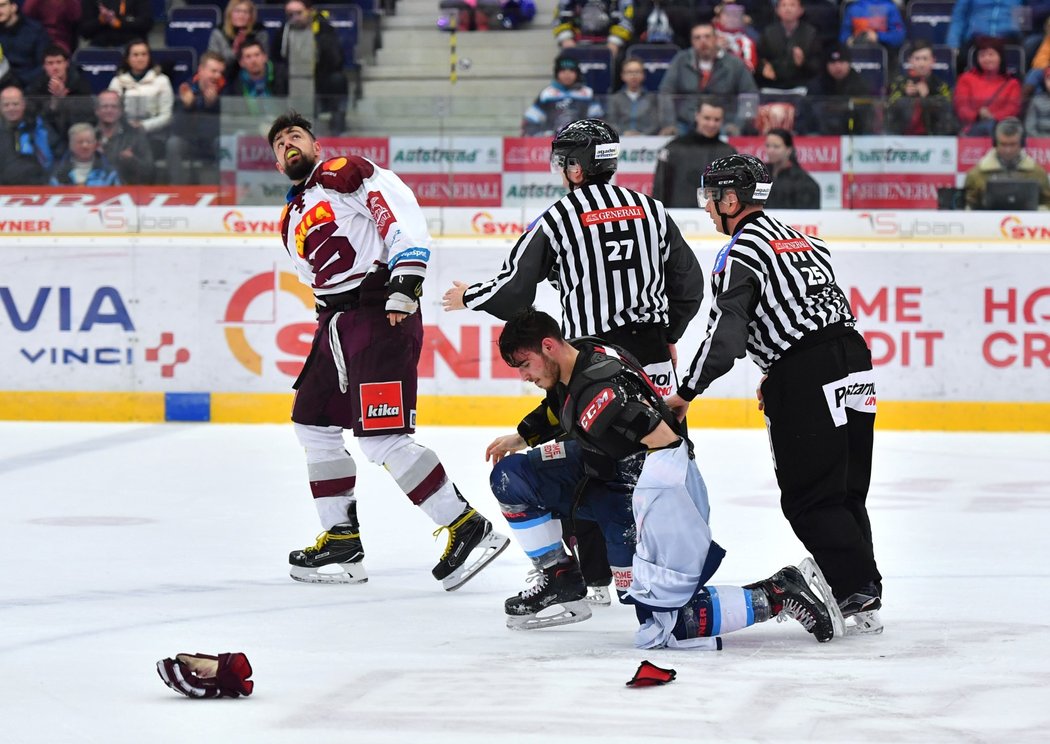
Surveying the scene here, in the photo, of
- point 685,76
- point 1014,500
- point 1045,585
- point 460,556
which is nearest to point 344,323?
point 460,556

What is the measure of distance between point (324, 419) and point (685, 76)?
6064 millimetres

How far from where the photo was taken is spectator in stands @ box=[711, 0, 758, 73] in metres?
11.8

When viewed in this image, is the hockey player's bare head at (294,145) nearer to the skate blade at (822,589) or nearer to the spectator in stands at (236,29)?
the skate blade at (822,589)

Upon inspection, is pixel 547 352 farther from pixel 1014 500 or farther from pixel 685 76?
pixel 685 76

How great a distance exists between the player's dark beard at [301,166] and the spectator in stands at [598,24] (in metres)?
7.02

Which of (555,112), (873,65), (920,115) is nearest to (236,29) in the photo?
(555,112)

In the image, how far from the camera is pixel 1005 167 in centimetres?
1005

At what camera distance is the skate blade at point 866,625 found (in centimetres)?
467

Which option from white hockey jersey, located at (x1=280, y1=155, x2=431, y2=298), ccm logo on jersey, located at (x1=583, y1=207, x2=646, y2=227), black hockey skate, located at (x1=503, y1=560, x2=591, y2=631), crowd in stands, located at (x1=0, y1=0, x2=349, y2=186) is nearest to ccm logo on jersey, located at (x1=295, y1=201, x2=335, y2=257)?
white hockey jersey, located at (x1=280, y1=155, x2=431, y2=298)

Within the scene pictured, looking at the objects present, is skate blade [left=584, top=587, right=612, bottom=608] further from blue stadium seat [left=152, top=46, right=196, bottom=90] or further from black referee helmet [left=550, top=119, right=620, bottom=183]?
blue stadium seat [left=152, top=46, right=196, bottom=90]

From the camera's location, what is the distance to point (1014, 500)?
737cm

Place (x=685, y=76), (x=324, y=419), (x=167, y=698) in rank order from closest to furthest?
1. (x=167, y=698)
2. (x=324, y=419)
3. (x=685, y=76)

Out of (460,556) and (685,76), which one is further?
(685,76)

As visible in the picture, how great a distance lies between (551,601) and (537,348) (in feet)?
2.73
